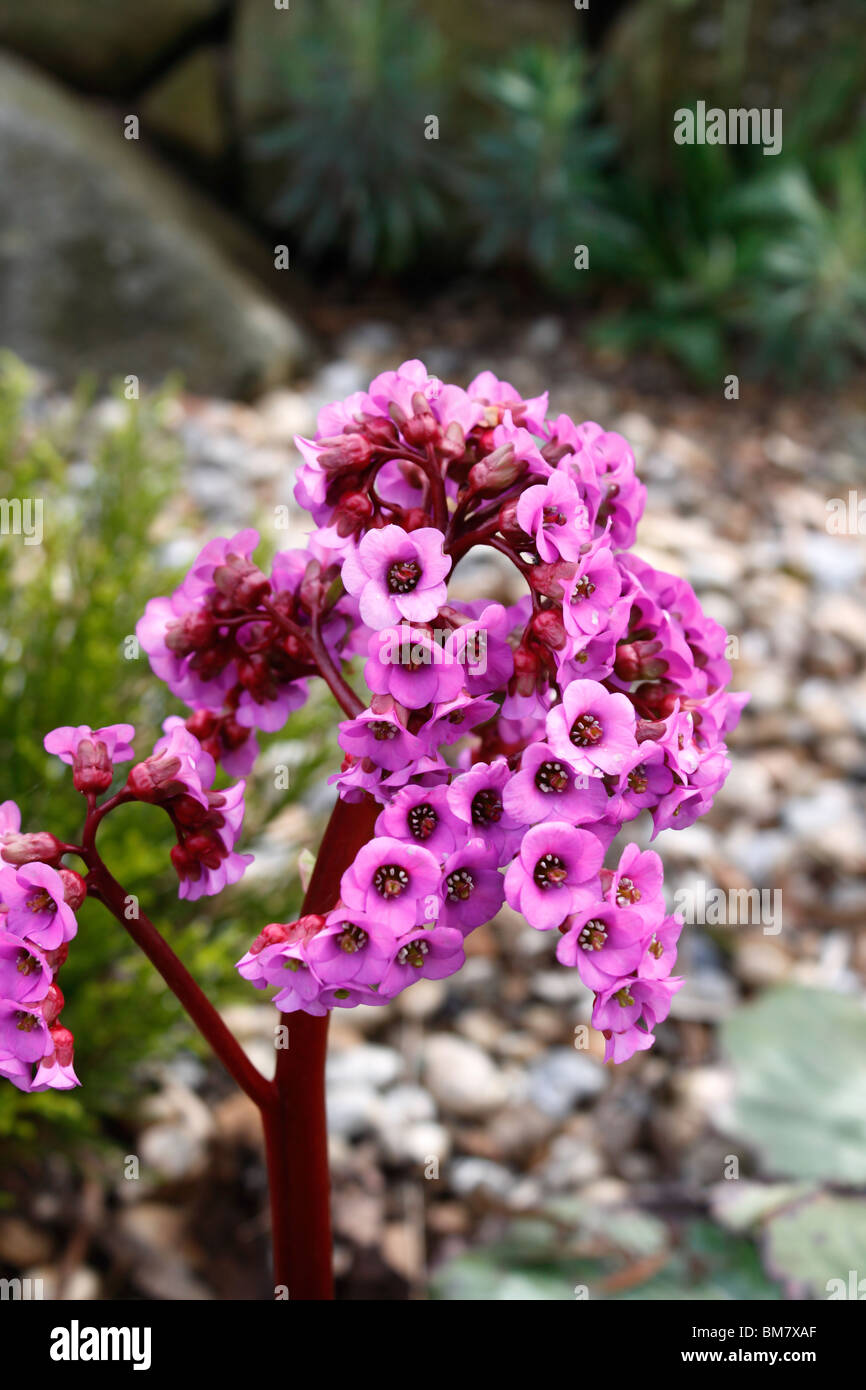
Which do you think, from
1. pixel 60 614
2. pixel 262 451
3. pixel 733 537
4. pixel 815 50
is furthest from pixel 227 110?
pixel 60 614

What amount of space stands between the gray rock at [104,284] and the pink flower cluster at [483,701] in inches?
103

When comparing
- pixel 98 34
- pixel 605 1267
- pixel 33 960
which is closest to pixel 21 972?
pixel 33 960

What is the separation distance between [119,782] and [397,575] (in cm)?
76

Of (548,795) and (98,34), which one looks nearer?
(548,795)

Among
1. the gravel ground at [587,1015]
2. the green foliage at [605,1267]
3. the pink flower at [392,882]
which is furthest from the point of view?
the gravel ground at [587,1015]

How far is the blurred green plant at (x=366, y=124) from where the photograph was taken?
3416 millimetres

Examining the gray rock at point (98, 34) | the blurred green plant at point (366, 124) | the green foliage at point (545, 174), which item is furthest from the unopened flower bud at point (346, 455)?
the gray rock at point (98, 34)

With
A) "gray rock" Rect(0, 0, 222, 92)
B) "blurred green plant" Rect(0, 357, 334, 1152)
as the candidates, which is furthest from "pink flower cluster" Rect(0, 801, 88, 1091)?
"gray rock" Rect(0, 0, 222, 92)

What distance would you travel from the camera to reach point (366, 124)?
349 cm

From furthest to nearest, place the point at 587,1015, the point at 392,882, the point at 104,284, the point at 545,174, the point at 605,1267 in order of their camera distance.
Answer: the point at 545,174 → the point at 104,284 → the point at 587,1015 → the point at 605,1267 → the point at 392,882

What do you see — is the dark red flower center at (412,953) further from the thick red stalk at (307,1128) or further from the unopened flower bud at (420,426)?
the unopened flower bud at (420,426)

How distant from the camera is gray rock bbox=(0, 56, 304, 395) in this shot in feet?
10.4

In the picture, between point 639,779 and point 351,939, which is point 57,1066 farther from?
point 639,779
